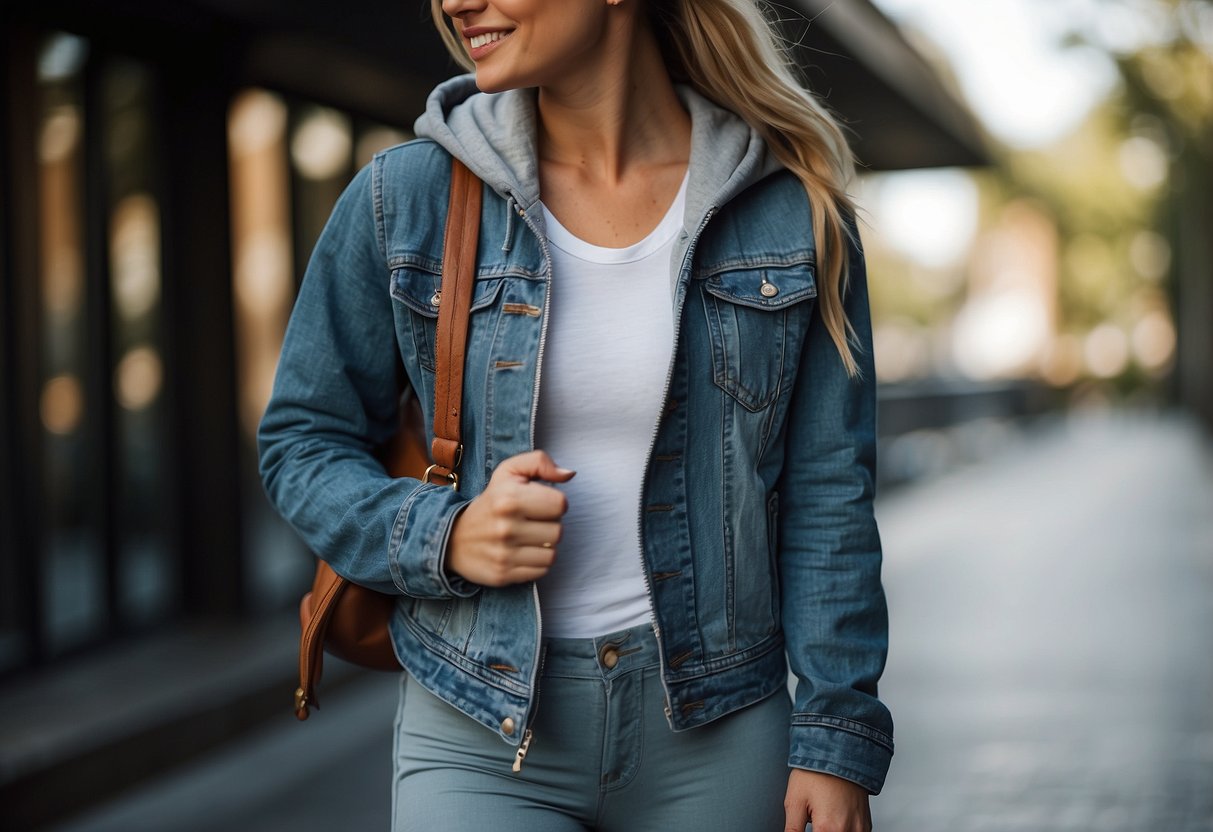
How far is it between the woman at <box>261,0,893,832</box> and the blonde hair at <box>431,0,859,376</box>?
1 centimetres

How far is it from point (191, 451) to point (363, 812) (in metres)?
2.52

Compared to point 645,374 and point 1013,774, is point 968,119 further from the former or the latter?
point 645,374

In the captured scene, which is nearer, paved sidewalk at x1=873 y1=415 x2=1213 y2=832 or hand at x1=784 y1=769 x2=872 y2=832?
hand at x1=784 y1=769 x2=872 y2=832

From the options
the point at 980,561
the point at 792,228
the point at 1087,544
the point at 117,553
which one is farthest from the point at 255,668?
the point at 1087,544

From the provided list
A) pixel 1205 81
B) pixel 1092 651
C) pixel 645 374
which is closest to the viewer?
pixel 645 374

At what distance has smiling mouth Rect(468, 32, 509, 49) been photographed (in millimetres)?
1873

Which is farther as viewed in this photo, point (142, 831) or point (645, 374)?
point (142, 831)

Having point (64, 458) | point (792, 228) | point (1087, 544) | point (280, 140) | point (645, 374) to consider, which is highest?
point (280, 140)

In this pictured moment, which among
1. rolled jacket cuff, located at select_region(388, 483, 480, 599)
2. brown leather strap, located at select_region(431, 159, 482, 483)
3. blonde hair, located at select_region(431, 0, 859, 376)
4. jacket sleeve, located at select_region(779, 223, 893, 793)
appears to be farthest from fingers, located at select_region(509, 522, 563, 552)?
blonde hair, located at select_region(431, 0, 859, 376)

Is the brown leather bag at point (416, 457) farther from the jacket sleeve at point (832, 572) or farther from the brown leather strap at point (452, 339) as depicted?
the jacket sleeve at point (832, 572)

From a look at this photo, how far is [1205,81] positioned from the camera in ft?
63.1

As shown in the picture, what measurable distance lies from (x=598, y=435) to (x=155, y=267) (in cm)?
562

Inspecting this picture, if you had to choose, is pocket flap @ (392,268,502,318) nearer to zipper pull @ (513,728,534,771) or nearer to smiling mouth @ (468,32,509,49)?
smiling mouth @ (468,32,509,49)

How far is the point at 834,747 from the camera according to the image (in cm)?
195
